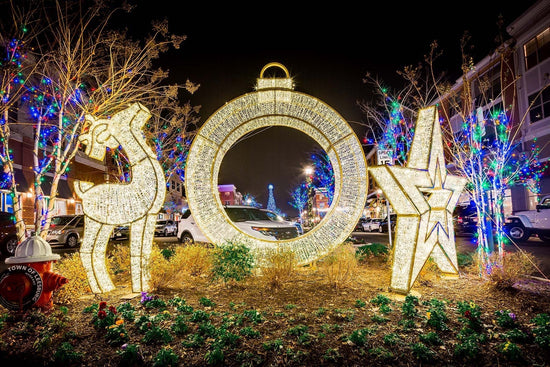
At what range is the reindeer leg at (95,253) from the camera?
518 cm

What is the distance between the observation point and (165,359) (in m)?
2.96

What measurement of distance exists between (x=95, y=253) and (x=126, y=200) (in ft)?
3.71

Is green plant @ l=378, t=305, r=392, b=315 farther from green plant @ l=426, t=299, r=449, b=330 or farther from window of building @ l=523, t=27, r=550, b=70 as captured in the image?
window of building @ l=523, t=27, r=550, b=70

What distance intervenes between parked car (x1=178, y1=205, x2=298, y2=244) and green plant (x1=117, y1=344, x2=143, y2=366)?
488 cm

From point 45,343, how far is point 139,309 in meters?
1.31

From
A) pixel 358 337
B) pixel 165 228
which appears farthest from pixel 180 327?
pixel 165 228

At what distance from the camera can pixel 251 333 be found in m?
3.54

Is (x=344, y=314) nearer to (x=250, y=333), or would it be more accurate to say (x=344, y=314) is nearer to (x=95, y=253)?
(x=250, y=333)

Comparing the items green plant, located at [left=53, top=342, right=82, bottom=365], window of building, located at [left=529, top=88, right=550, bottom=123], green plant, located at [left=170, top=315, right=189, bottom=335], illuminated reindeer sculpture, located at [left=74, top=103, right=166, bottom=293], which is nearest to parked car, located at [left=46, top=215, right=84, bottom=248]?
illuminated reindeer sculpture, located at [left=74, top=103, right=166, bottom=293]

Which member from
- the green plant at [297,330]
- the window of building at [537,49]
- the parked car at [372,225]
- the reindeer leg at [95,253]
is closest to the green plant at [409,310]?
the green plant at [297,330]

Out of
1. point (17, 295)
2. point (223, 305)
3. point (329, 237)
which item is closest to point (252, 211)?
point (329, 237)

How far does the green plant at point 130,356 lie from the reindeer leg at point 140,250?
2.22m

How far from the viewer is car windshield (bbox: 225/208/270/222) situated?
9.61 metres

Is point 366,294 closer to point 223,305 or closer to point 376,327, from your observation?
point 376,327
